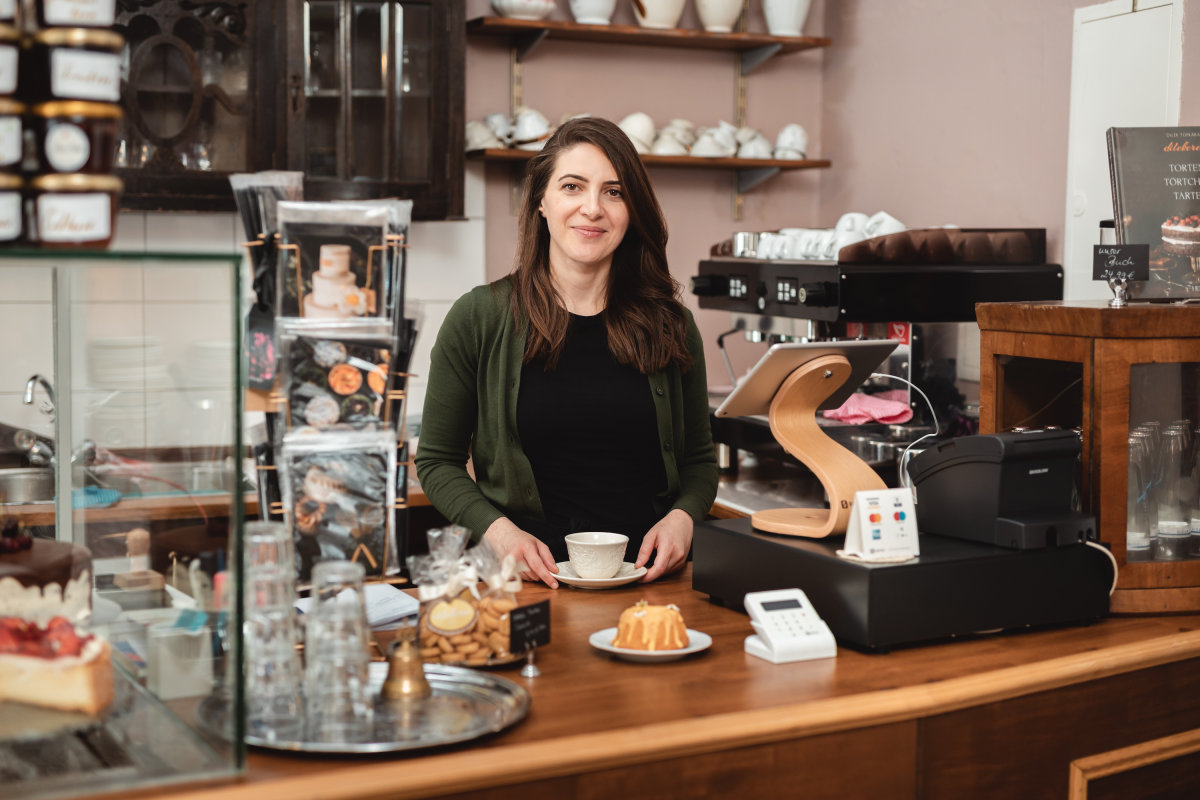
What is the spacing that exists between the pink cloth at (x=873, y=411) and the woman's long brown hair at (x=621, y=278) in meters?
0.83

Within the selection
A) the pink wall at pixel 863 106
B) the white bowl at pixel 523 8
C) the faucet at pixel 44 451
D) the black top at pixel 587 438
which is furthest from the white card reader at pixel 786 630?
the white bowl at pixel 523 8

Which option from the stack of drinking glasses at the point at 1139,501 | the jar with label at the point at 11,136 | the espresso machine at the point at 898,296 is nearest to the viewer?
the jar with label at the point at 11,136

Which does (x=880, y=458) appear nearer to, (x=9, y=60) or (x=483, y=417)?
(x=483, y=417)

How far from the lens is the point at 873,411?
2859mm

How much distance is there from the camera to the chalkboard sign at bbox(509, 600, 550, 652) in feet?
4.54

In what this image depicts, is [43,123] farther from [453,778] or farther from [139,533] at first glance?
[453,778]

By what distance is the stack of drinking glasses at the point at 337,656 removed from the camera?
46.0 inches

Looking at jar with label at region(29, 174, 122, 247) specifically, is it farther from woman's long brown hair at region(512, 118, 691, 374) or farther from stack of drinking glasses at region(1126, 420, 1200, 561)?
stack of drinking glasses at region(1126, 420, 1200, 561)

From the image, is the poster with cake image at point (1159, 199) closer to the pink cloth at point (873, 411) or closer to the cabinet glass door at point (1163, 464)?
the cabinet glass door at point (1163, 464)

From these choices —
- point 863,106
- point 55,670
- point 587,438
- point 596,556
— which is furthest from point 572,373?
point 863,106

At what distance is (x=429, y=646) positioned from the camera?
1.39 m

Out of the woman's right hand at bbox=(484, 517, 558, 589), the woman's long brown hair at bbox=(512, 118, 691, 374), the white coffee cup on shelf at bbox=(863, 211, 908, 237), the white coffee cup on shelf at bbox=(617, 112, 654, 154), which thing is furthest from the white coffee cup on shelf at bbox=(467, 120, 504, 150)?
the woman's right hand at bbox=(484, 517, 558, 589)

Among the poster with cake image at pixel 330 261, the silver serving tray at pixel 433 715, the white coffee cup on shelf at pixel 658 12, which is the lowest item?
the silver serving tray at pixel 433 715

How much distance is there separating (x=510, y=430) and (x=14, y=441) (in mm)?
766
